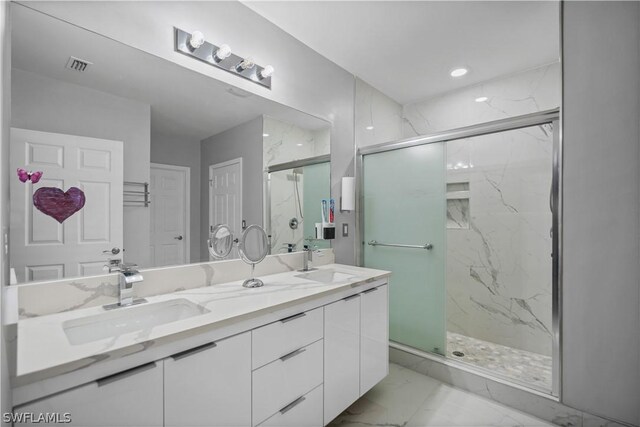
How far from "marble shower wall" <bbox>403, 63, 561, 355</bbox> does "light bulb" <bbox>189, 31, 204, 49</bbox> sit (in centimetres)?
239

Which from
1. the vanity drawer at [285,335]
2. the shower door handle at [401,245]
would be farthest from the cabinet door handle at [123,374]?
the shower door handle at [401,245]

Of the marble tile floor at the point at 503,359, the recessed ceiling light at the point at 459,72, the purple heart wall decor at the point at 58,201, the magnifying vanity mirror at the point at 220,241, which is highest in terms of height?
the recessed ceiling light at the point at 459,72

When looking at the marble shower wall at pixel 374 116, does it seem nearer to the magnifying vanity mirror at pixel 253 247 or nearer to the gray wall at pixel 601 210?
the magnifying vanity mirror at pixel 253 247

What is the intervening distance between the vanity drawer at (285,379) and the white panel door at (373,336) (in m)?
0.40

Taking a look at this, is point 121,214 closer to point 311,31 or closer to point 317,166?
point 317,166

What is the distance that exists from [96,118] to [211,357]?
111cm

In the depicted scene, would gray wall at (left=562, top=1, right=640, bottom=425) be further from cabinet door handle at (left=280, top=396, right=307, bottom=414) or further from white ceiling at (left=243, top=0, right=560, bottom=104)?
cabinet door handle at (left=280, top=396, right=307, bottom=414)

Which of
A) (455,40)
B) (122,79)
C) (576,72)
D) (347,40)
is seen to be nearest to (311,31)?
(347,40)

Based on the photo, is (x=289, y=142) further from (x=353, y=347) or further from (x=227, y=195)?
(x=353, y=347)

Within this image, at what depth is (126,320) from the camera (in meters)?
1.21

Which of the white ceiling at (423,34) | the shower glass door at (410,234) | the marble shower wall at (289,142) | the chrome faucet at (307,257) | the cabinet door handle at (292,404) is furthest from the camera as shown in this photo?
the shower glass door at (410,234)

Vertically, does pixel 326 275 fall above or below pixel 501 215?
below

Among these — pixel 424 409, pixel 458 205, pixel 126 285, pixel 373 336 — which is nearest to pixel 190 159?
pixel 126 285

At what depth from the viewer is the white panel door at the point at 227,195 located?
5.67 feet
